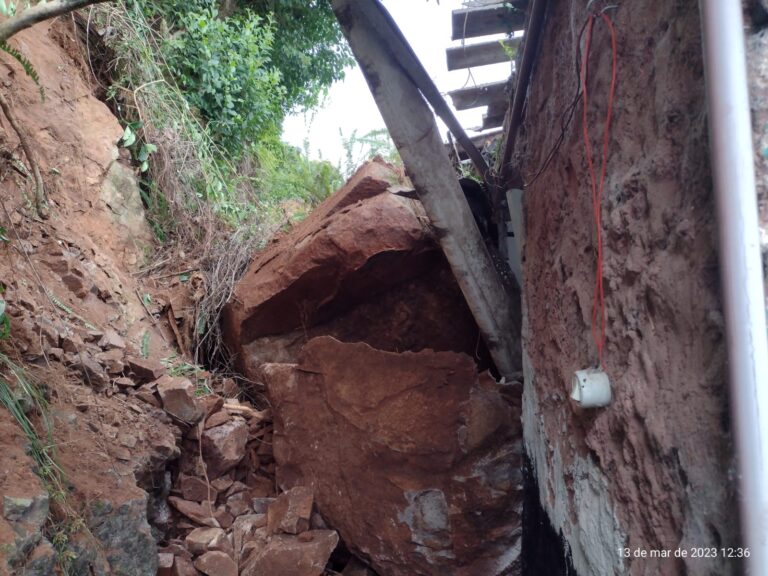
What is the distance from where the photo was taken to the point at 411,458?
8.79ft

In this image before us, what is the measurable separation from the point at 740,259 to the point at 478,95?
2878 mm

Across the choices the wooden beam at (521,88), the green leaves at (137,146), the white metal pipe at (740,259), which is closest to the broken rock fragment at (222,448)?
the wooden beam at (521,88)

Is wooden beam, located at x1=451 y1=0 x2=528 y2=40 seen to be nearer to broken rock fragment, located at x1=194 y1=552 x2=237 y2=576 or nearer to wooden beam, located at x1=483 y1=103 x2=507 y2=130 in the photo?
wooden beam, located at x1=483 y1=103 x2=507 y2=130

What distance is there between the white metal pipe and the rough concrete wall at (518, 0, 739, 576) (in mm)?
81

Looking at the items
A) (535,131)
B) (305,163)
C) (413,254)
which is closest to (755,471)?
(535,131)

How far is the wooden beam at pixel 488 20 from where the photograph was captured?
9.37 ft

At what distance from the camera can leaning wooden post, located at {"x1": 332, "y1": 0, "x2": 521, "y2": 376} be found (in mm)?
2557

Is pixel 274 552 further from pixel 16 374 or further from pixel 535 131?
pixel 535 131

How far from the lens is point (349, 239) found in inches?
131

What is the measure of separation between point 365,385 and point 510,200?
122 cm

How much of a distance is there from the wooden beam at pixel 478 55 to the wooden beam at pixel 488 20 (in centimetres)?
29

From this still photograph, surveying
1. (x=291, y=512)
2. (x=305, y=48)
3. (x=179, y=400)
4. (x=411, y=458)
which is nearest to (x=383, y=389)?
(x=411, y=458)

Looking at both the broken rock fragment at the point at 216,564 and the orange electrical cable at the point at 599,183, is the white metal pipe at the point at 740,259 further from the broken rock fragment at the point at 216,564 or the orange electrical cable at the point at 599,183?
the broken rock fragment at the point at 216,564

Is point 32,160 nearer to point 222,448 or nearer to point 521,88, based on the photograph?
point 222,448
